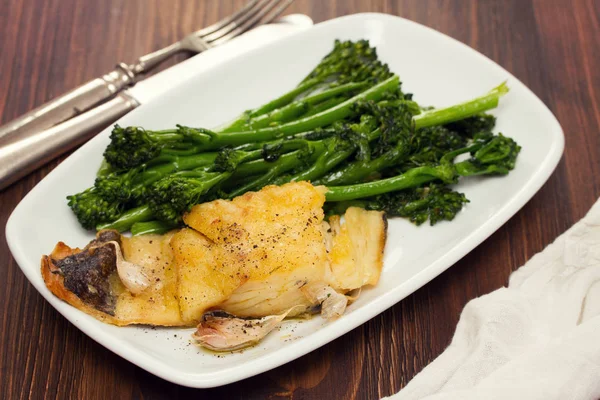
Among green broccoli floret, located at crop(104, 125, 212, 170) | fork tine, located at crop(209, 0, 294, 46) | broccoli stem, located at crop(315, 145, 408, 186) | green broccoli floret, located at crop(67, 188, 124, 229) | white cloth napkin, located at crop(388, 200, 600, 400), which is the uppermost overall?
fork tine, located at crop(209, 0, 294, 46)

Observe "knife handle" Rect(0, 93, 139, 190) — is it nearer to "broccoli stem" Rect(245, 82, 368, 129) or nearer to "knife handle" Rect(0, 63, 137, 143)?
"knife handle" Rect(0, 63, 137, 143)

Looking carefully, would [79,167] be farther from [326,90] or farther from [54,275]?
[326,90]

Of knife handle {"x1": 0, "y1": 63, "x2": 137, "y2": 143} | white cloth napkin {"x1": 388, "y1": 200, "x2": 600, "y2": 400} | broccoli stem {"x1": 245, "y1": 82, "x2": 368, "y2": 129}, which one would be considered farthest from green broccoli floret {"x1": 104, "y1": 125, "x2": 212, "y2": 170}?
white cloth napkin {"x1": 388, "y1": 200, "x2": 600, "y2": 400}

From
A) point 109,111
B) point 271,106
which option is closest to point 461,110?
point 271,106

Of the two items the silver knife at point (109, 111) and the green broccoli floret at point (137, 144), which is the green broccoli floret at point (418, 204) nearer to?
the green broccoli floret at point (137, 144)

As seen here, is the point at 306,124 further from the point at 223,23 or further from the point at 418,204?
the point at 223,23
